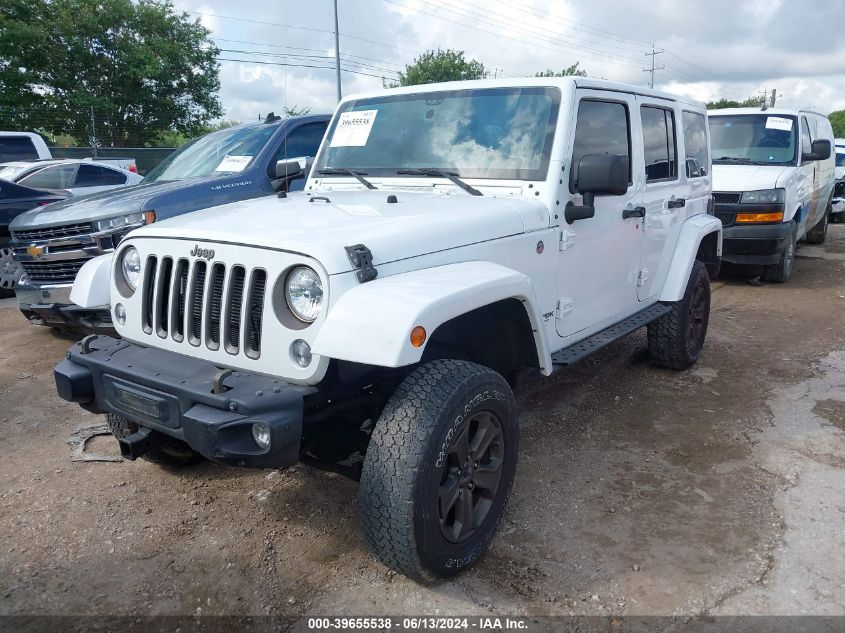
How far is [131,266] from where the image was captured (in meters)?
3.05

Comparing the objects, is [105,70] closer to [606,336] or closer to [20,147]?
[20,147]

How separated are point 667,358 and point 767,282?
4676mm

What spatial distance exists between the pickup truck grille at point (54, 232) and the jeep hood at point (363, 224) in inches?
110

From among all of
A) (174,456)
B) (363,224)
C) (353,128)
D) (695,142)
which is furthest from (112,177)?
(363,224)

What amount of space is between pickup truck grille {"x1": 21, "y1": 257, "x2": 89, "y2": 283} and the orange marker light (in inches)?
172

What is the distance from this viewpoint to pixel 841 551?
114 inches

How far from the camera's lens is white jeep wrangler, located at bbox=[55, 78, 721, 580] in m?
2.38

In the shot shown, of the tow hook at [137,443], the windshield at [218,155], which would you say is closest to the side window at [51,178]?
the windshield at [218,155]

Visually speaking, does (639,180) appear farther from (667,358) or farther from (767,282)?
(767,282)

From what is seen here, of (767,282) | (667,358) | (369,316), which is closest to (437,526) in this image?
(369,316)

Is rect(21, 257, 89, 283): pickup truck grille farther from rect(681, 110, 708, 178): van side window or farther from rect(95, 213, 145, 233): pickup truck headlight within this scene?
rect(681, 110, 708, 178): van side window

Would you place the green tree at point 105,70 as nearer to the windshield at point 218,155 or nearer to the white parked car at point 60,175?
the white parked car at point 60,175

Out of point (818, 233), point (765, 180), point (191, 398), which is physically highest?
point (765, 180)

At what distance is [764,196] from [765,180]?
27 cm
